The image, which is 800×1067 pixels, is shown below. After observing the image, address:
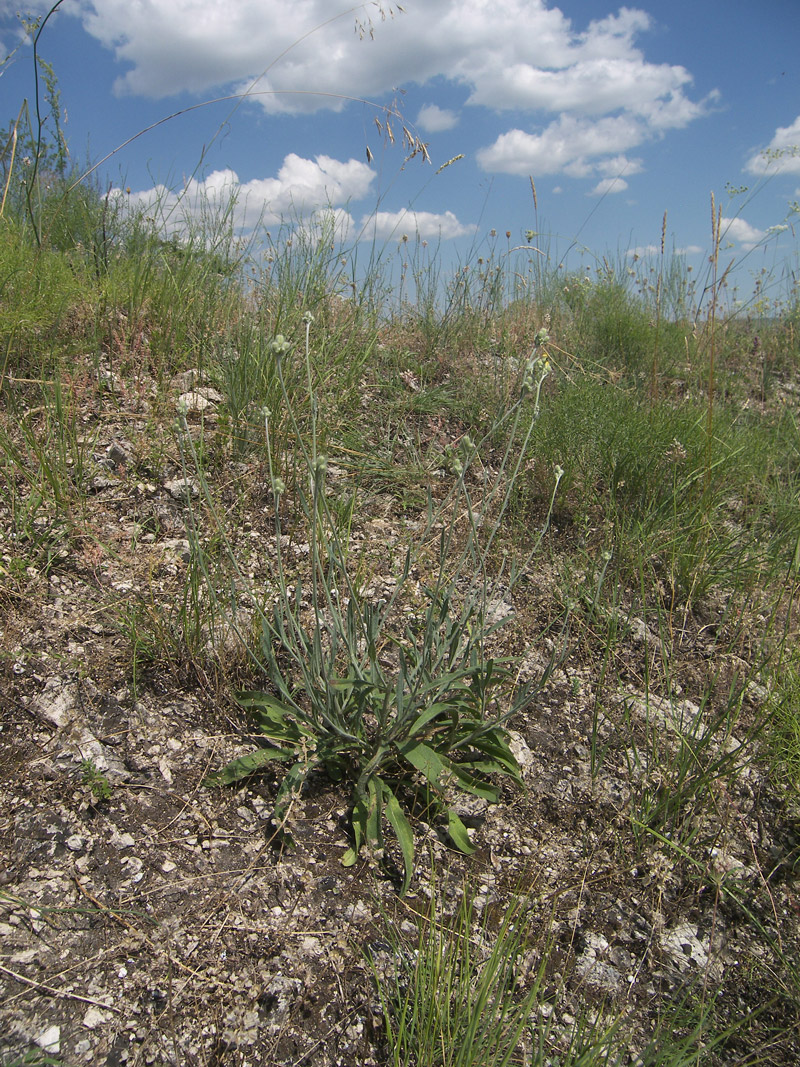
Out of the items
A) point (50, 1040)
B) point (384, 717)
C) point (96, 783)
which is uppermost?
point (384, 717)

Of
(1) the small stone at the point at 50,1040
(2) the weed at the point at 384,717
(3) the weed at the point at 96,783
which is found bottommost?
(1) the small stone at the point at 50,1040

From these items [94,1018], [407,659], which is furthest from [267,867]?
[407,659]

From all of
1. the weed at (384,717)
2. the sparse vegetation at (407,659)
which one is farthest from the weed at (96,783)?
the weed at (384,717)

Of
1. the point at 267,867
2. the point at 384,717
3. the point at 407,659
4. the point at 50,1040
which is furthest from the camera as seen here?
the point at 407,659

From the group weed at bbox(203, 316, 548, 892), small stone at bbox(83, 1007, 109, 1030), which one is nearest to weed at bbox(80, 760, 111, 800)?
weed at bbox(203, 316, 548, 892)

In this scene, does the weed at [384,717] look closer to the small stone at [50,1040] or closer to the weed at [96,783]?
the weed at [96,783]

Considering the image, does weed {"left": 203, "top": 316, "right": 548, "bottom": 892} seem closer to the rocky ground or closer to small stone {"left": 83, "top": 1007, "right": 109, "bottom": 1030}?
the rocky ground

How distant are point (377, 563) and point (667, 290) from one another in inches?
189

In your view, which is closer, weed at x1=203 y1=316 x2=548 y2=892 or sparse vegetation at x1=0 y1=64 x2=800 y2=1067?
sparse vegetation at x1=0 y1=64 x2=800 y2=1067

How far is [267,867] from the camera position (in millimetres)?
1539

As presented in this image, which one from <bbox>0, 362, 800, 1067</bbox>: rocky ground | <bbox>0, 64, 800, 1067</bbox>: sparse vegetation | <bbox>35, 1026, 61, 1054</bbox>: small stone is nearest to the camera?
<bbox>35, 1026, 61, 1054</bbox>: small stone

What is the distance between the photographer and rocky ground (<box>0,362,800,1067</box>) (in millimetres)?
1251

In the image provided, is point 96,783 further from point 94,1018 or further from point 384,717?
point 384,717

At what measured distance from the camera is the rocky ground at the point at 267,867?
4.10 feet
